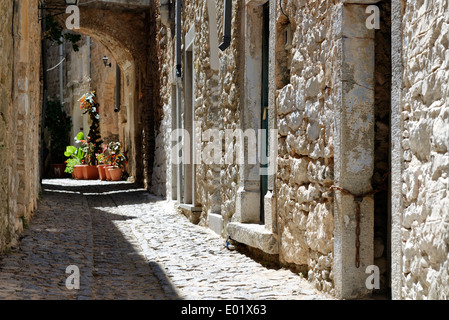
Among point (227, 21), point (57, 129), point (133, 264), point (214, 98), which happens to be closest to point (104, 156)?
point (57, 129)

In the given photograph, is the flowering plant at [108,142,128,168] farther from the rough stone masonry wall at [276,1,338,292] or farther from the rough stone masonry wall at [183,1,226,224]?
the rough stone masonry wall at [276,1,338,292]

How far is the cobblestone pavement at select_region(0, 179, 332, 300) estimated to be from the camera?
412 centimetres

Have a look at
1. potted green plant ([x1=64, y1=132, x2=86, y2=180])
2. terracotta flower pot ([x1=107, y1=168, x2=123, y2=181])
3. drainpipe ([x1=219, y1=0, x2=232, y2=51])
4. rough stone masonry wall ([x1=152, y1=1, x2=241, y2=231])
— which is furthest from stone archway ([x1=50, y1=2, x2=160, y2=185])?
drainpipe ([x1=219, y1=0, x2=232, y2=51])

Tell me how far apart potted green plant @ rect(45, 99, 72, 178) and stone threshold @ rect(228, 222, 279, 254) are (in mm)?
17100

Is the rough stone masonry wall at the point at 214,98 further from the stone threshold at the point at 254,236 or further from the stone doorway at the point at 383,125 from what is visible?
the stone doorway at the point at 383,125

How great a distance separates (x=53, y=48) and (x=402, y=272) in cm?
2232

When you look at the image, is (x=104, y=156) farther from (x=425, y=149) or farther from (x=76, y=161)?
(x=425, y=149)

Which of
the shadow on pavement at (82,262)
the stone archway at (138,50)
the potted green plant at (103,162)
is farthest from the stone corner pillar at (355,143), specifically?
the potted green plant at (103,162)

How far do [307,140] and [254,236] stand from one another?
4.36 ft

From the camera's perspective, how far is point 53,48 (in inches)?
924

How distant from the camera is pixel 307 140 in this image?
14.2 feet

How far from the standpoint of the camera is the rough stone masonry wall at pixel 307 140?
13.0 feet

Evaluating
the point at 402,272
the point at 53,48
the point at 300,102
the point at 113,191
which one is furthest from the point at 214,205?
the point at 53,48
